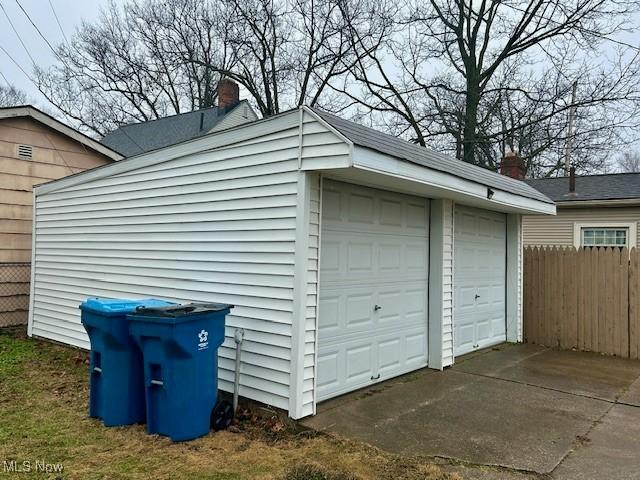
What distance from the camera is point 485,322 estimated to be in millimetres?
7992

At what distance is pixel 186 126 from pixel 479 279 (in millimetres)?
10282

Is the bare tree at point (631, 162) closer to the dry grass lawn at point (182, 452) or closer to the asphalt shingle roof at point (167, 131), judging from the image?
the asphalt shingle roof at point (167, 131)

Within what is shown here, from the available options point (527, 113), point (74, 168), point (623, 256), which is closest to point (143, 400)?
point (74, 168)

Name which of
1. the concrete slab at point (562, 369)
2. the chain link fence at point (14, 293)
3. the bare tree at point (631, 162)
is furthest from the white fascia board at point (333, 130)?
the bare tree at point (631, 162)

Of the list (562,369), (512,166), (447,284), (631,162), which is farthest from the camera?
(631,162)

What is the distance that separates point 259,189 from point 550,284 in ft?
19.9

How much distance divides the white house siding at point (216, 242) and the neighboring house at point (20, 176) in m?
1.99

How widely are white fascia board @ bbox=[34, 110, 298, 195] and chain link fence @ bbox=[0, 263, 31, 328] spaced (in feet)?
8.40

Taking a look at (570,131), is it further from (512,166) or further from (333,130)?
(333,130)

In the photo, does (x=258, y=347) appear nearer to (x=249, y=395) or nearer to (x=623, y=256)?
(x=249, y=395)

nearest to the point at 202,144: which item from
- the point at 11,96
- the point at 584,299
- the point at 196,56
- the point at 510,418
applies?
the point at 510,418

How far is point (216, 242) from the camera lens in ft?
17.0

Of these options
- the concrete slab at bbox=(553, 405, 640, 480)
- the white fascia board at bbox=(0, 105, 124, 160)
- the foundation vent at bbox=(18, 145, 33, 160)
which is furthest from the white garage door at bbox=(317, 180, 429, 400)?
the foundation vent at bbox=(18, 145, 33, 160)

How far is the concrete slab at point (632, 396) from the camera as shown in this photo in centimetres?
516
